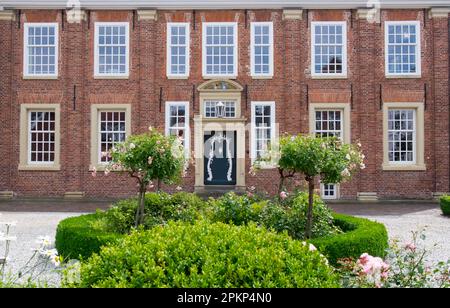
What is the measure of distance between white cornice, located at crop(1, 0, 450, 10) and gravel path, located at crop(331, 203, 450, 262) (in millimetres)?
7956

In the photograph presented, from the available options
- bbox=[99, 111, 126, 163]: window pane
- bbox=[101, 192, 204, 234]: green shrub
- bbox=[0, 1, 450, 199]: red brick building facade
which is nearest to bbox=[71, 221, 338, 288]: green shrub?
bbox=[101, 192, 204, 234]: green shrub

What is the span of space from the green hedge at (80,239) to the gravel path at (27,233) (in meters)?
0.50

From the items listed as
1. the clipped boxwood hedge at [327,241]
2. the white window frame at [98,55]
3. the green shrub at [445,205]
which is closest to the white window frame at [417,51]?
the green shrub at [445,205]

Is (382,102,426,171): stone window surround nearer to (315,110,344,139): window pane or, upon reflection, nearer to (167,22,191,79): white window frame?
(315,110,344,139): window pane

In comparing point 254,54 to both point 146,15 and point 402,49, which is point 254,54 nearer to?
point 146,15

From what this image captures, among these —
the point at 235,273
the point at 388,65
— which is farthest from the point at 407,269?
the point at 388,65

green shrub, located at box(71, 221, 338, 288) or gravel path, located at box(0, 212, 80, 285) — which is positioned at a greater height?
green shrub, located at box(71, 221, 338, 288)

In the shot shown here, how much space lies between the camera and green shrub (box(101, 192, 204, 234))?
10.1 metres

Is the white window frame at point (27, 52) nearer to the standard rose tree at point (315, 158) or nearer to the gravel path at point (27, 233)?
the gravel path at point (27, 233)

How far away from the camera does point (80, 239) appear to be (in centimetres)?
889

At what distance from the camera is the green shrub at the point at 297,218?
9.38m

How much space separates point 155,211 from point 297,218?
3127 mm

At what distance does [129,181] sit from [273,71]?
7205 millimetres
